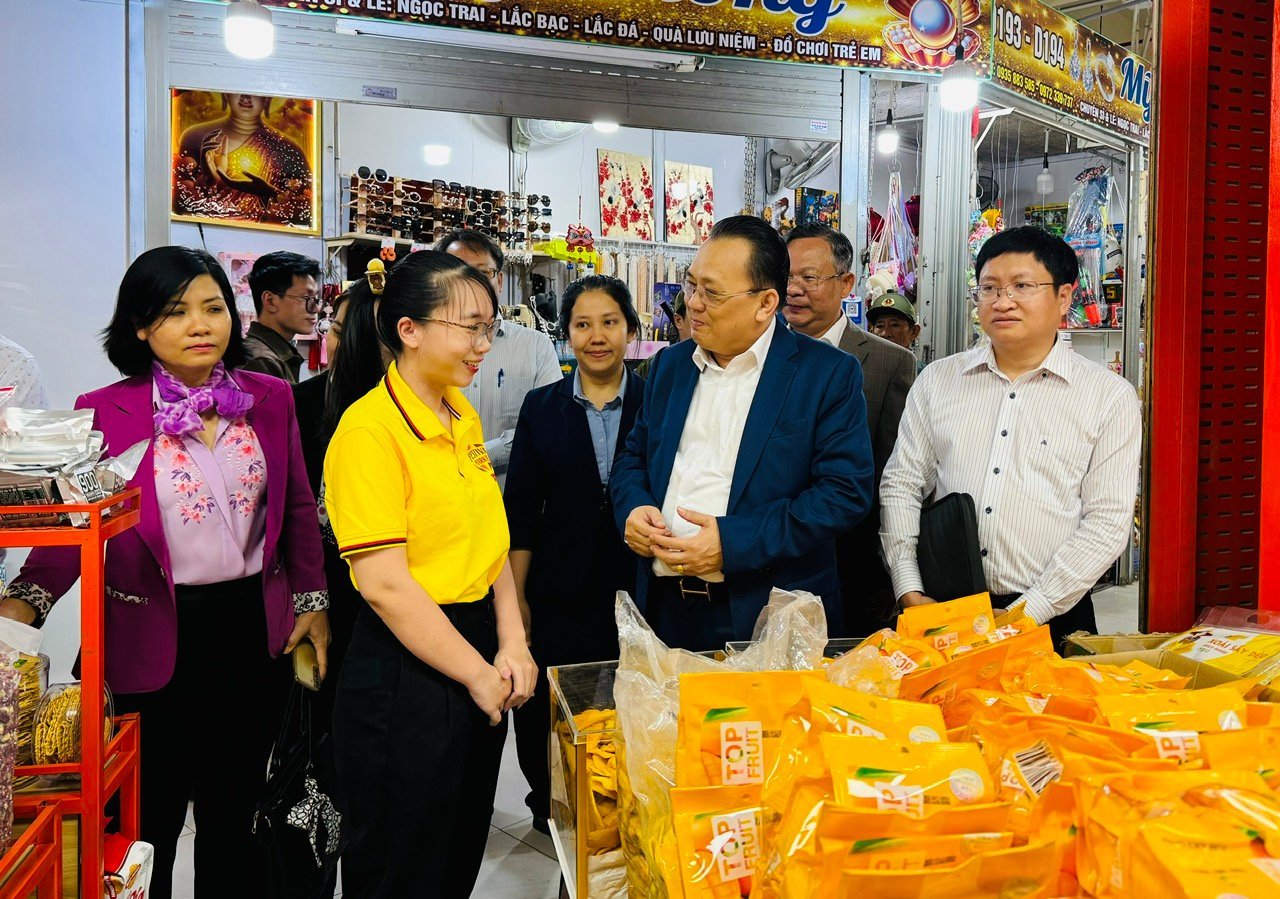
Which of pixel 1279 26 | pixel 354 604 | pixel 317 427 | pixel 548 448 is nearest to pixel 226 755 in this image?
pixel 354 604

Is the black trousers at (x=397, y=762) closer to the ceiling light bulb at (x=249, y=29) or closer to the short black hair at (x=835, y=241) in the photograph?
the short black hair at (x=835, y=241)

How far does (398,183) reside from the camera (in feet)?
17.5

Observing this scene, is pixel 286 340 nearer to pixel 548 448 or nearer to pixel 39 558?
pixel 548 448

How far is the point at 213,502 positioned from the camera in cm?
206

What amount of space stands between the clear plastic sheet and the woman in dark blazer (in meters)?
1.27

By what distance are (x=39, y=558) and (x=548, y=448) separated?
1.40 meters

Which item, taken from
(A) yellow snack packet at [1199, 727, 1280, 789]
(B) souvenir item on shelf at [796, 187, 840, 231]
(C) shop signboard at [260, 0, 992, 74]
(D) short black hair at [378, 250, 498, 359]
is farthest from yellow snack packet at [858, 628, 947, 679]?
(B) souvenir item on shelf at [796, 187, 840, 231]

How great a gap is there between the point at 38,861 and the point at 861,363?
2524 millimetres

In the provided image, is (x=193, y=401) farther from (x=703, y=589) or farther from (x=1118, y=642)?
(x=1118, y=642)

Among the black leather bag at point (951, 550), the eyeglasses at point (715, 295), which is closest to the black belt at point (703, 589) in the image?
the black leather bag at point (951, 550)

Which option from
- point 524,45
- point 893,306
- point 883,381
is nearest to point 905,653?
point 883,381

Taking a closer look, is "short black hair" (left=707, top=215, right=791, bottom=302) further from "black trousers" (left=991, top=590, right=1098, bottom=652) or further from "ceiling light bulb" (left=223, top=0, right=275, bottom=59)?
"ceiling light bulb" (left=223, top=0, right=275, bottom=59)

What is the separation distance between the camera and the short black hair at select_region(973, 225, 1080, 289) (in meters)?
2.21

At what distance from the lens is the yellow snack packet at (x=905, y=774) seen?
899 millimetres
